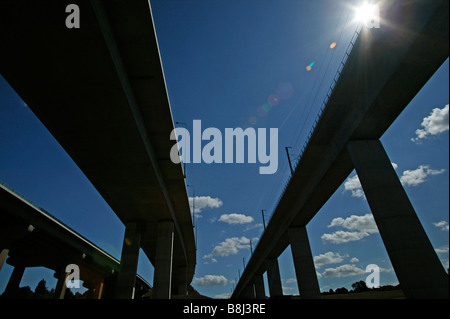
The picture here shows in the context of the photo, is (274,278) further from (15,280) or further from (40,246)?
(15,280)

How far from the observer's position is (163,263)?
2498 centimetres

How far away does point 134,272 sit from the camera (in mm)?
24547

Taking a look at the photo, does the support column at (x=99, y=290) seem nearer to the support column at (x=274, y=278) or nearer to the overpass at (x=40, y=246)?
the overpass at (x=40, y=246)

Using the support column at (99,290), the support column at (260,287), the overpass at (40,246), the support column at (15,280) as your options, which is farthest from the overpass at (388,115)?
the support column at (99,290)

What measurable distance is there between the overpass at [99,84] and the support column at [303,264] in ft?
51.4

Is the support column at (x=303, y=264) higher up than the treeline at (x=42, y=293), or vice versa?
the treeline at (x=42, y=293)

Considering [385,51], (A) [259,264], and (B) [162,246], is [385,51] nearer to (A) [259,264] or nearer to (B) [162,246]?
(B) [162,246]

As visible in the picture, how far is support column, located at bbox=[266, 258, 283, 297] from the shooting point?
40.2 metres

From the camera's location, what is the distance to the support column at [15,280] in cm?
3847

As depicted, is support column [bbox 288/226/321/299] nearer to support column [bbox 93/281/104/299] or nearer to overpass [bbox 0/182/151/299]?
overpass [bbox 0/182/151/299]

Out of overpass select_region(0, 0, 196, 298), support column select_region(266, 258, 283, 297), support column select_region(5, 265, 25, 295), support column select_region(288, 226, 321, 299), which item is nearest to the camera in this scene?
overpass select_region(0, 0, 196, 298)

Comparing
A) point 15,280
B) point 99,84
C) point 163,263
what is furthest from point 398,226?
point 15,280

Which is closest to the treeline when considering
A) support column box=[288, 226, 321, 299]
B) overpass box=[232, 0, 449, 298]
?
support column box=[288, 226, 321, 299]

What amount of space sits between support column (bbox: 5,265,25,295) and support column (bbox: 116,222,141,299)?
27.6 m
